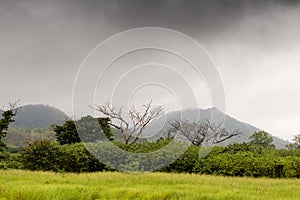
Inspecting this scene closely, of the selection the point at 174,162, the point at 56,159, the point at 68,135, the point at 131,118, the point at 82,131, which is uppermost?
the point at 131,118

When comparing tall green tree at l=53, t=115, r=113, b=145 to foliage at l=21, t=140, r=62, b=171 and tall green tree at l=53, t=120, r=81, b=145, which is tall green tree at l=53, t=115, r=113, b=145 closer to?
tall green tree at l=53, t=120, r=81, b=145

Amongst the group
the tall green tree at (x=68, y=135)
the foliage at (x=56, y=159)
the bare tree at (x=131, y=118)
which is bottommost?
the foliage at (x=56, y=159)

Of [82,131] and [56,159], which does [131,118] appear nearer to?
[82,131]

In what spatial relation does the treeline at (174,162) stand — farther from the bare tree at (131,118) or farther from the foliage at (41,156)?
the bare tree at (131,118)

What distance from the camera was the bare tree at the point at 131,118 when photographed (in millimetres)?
21000

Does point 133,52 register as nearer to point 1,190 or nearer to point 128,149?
point 128,149

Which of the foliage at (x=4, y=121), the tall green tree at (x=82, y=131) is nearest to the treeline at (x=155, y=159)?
the foliage at (x=4, y=121)

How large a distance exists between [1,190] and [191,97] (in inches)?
392

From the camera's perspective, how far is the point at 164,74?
16109 millimetres

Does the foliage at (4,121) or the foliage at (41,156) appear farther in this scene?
the foliage at (4,121)

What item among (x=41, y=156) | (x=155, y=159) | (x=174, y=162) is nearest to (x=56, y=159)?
(x=41, y=156)

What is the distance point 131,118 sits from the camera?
21.5 m

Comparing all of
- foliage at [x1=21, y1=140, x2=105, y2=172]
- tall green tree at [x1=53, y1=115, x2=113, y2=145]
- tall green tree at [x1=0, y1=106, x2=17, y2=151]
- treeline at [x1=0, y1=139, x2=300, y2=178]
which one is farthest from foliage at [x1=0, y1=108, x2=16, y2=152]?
foliage at [x1=21, y1=140, x2=105, y2=172]

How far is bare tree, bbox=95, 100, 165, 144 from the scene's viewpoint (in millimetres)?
21000
